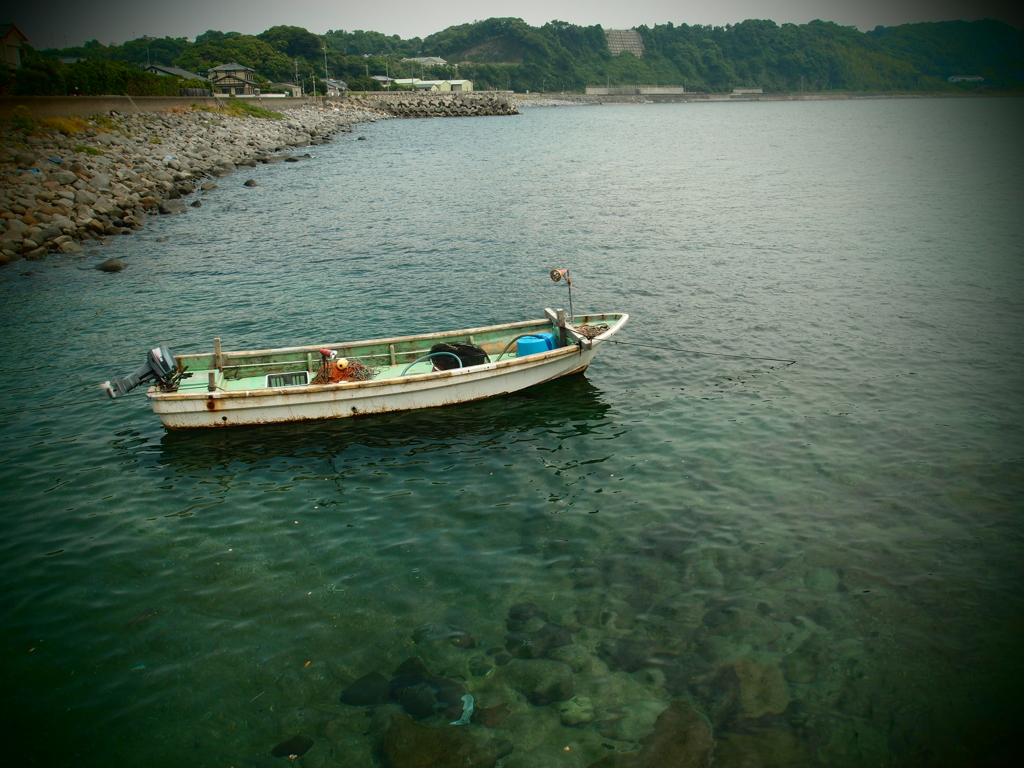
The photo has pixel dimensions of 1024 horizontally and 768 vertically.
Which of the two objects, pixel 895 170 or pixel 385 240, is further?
pixel 895 170

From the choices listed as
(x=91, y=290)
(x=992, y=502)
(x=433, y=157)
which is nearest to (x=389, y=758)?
(x=992, y=502)

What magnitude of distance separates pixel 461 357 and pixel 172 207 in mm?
33181

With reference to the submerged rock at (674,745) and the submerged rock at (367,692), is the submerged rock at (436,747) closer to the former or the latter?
the submerged rock at (367,692)

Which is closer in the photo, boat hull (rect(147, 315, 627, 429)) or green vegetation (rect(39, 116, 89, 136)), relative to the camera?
boat hull (rect(147, 315, 627, 429))

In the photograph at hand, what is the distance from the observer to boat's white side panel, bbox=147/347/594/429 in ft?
48.9

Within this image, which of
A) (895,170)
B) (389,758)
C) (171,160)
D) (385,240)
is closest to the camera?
(389,758)

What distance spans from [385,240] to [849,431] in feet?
86.8

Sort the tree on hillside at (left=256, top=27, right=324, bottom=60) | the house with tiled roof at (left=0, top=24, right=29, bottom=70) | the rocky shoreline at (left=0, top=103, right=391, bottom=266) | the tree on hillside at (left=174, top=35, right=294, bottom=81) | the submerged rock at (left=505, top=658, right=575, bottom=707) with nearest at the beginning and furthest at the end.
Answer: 1. the submerged rock at (left=505, top=658, right=575, bottom=707)
2. the rocky shoreline at (left=0, top=103, right=391, bottom=266)
3. the house with tiled roof at (left=0, top=24, right=29, bottom=70)
4. the tree on hillside at (left=174, top=35, right=294, bottom=81)
5. the tree on hillside at (left=256, top=27, right=324, bottom=60)

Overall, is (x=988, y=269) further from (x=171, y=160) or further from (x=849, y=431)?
(x=171, y=160)

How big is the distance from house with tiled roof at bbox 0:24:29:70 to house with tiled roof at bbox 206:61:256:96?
32.8 meters

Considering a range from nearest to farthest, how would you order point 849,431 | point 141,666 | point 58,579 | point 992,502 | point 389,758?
point 389,758 → point 141,666 → point 58,579 → point 992,502 → point 849,431

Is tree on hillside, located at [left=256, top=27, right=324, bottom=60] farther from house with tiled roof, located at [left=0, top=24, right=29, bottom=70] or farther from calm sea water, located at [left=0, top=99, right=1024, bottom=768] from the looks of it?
calm sea water, located at [left=0, top=99, right=1024, bottom=768]

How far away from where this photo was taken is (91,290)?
25766 mm

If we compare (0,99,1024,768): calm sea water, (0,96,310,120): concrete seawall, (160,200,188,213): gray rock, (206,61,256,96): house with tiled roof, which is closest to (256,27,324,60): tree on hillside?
(206,61,256,96): house with tiled roof
